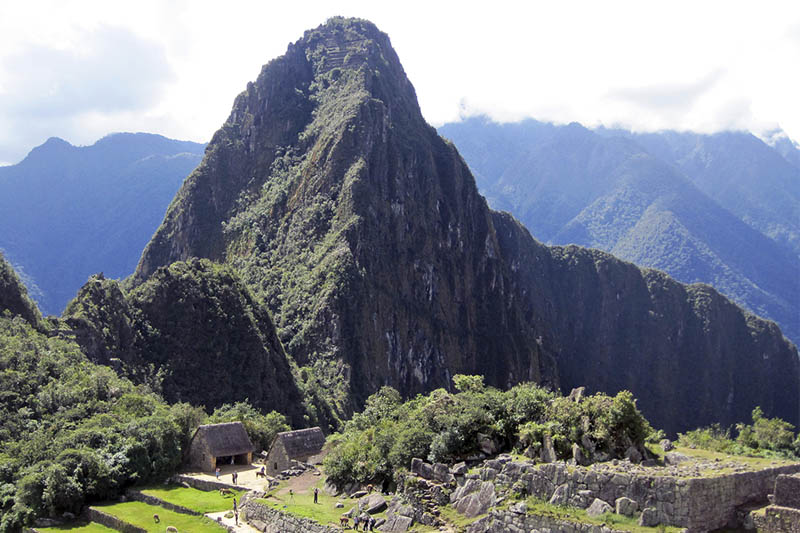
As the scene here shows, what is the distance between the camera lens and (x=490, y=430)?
76.8ft

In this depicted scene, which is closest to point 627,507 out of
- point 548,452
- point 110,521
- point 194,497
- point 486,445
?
point 548,452

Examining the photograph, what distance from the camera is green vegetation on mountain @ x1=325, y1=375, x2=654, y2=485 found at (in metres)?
20.9

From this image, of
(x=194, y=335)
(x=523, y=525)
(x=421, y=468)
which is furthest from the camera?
(x=194, y=335)

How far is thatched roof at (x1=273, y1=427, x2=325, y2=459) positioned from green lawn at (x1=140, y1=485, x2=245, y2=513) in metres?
5.00

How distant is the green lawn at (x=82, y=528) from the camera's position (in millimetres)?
29997

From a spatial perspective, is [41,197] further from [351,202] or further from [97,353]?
[97,353]

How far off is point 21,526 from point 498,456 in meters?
21.7

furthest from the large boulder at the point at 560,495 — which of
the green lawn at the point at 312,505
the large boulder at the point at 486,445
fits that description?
the green lawn at the point at 312,505

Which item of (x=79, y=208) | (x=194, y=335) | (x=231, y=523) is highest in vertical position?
(x=79, y=208)

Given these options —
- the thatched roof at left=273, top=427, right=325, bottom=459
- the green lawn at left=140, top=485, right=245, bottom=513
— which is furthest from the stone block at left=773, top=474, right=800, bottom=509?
the thatched roof at left=273, top=427, right=325, bottom=459

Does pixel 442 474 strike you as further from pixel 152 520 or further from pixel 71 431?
pixel 71 431

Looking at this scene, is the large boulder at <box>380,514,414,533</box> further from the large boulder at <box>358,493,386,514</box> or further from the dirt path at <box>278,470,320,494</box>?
the dirt path at <box>278,470,320,494</box>

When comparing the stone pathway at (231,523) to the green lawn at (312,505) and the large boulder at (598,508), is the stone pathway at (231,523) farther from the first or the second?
the large boulder at (598,508)

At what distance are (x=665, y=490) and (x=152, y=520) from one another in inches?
816
